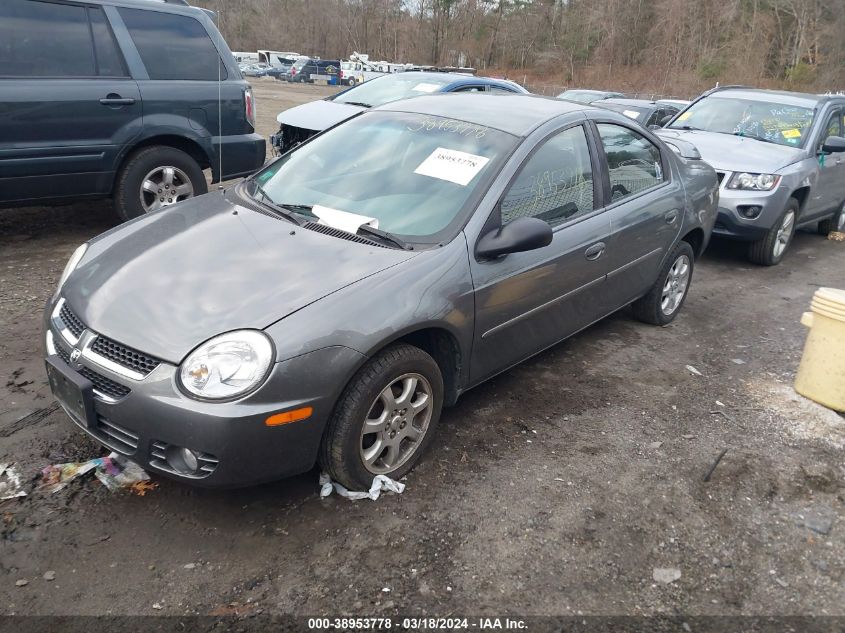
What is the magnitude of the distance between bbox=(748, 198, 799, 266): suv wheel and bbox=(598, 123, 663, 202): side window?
293 centimetres

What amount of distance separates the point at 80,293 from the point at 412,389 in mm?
1530

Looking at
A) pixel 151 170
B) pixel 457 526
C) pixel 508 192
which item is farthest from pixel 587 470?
pixel 151 170

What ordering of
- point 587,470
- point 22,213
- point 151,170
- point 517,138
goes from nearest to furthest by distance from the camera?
point 587,470 < point 517,138 < point 151,170 < point 22,213

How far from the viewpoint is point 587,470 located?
3406mm

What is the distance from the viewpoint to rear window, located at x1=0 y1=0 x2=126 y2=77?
535 centimetres

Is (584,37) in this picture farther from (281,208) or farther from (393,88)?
(281,208)

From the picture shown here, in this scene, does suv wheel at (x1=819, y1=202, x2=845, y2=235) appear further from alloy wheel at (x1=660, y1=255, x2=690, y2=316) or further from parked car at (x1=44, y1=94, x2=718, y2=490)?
parked car at (x1=44, y1=94, x2=718, y2=490)

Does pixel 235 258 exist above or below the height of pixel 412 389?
above

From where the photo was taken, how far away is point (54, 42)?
5.59 metres

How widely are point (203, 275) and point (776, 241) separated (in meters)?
6.44

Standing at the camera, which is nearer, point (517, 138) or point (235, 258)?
point (235, 258)

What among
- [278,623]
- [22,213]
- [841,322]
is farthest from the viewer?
[22,213]

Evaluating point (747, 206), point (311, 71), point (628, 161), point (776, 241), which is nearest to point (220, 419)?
point (628, 161)

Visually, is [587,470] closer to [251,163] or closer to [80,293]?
[80,293]
